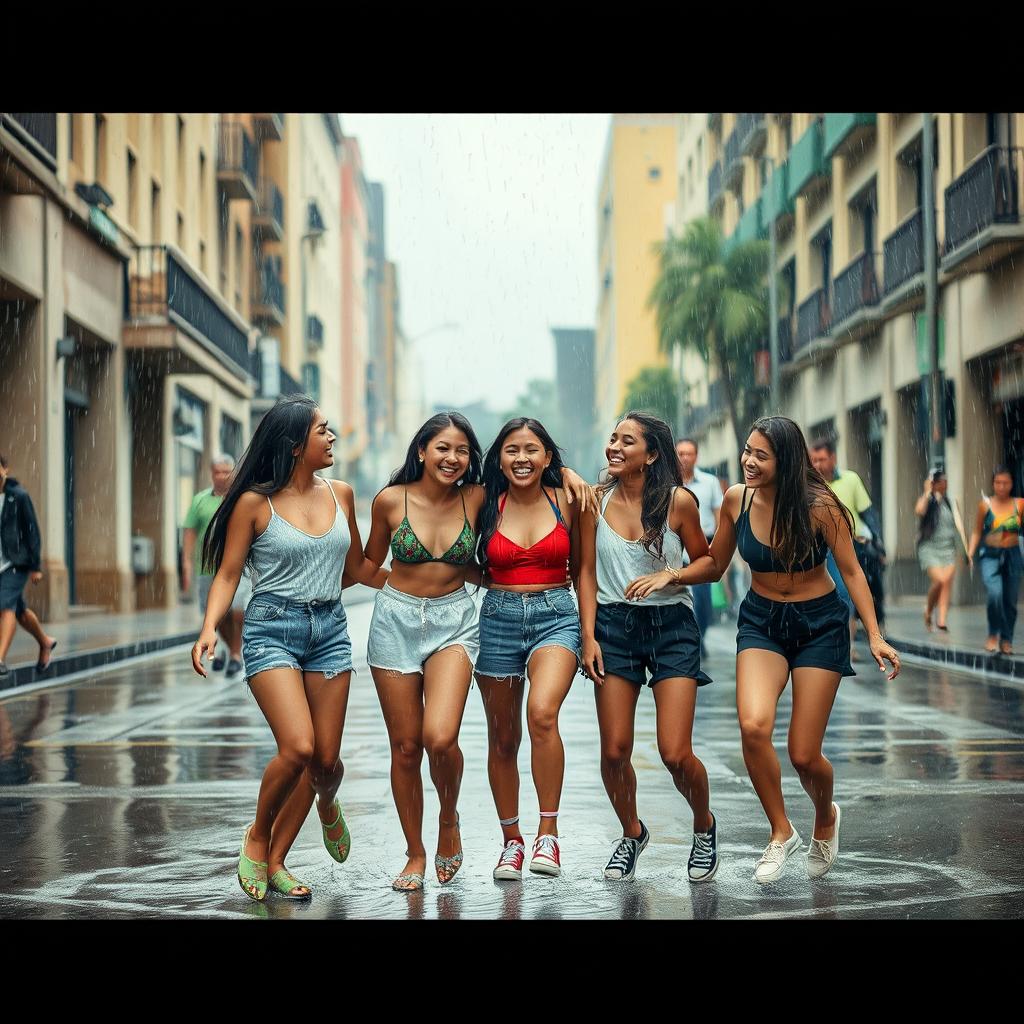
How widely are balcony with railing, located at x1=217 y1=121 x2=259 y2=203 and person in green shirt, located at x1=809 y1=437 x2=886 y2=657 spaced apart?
26.3 meters

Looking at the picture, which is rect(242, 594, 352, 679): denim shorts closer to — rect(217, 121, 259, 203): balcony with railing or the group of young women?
the group of young women

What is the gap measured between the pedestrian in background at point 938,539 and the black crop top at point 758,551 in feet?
42.4

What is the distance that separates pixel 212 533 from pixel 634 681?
5.37ft

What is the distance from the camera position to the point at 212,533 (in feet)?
20.2

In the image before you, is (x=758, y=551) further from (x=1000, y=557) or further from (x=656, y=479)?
(x=1000, y=557)

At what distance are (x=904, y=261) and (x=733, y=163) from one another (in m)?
21.4

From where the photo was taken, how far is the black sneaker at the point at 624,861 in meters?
6.18

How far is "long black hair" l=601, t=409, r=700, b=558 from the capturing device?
6.34 metres

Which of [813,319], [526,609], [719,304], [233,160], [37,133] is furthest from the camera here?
[719,304]

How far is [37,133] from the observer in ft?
70.4

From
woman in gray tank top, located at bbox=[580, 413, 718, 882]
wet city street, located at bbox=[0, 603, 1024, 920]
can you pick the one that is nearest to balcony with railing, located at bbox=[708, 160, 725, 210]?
wet city street, located at bbox=[0, 603, 1024, 920]

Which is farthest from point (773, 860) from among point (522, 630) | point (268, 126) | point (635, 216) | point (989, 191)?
point (635, 216)
